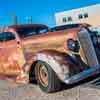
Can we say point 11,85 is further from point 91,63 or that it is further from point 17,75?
point 91,63

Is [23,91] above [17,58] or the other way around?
the other way around

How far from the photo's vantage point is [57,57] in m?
7.23

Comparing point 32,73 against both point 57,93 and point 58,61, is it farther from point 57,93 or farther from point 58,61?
point 58,61

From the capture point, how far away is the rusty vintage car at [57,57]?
711 cm

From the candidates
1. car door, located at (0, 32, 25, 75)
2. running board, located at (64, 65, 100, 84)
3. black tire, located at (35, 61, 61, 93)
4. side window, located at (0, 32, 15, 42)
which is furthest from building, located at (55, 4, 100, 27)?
running board, located at (64, 65, 100, 84)

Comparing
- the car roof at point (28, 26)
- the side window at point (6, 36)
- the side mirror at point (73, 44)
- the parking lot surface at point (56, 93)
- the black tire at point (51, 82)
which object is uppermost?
the car roof at point (28, 26)

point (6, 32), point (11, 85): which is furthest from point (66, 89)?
point (6, 32)

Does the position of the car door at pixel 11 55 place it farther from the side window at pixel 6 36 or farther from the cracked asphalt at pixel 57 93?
the cracked asphalt at pixel 57 93

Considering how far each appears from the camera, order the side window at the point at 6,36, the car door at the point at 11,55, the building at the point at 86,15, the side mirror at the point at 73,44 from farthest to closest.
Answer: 1. the building at the point at 86,15
2. the side window at the point at 6,36
3. the car door at the point at 11,55
4. the side mirror at the point at 73,44

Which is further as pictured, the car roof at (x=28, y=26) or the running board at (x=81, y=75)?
the car roof at (x=28, y=26)

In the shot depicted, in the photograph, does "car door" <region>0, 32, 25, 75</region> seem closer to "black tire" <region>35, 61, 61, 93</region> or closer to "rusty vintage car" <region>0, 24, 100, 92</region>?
"rusty vintage car" <region>0, 24, 100, 92</region>

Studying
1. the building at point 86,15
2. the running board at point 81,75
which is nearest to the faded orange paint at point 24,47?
the running board at point 81,75

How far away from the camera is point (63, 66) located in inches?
278

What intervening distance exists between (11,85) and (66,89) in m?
2.06
